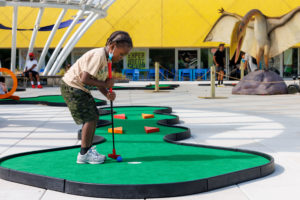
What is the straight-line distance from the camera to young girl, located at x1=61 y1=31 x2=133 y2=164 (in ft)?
14.7

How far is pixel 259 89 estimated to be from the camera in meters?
16.3

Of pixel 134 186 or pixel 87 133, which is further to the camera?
pixel 87 133

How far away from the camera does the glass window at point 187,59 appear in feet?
115

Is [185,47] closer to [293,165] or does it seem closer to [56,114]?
[56,114]

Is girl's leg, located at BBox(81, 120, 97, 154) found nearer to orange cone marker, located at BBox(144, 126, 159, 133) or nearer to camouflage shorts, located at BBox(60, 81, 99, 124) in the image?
camouflage shorts, located at BBox(60, 81, 99, 124)

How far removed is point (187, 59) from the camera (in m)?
35.0

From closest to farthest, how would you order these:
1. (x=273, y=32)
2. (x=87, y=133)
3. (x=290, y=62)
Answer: (x=87, y=133)
(x=273, y=32)
(x=290, y=62)

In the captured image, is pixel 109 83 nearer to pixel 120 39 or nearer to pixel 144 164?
pixel 120 39

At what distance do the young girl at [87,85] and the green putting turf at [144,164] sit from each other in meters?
0.24

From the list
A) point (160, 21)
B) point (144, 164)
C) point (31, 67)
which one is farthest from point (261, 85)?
point (160, 21)

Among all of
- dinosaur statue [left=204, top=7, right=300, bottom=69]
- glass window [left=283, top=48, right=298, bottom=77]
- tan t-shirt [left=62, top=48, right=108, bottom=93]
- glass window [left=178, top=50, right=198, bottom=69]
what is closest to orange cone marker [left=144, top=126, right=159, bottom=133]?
tan t-shirt [left=62, top=48, right=108, bottom=93]

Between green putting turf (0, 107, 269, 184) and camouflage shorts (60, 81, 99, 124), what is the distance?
486 millimetres

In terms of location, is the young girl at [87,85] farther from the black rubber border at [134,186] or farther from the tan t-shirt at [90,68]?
the black rubber border at [134,186]

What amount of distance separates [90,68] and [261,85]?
12.8 meters
